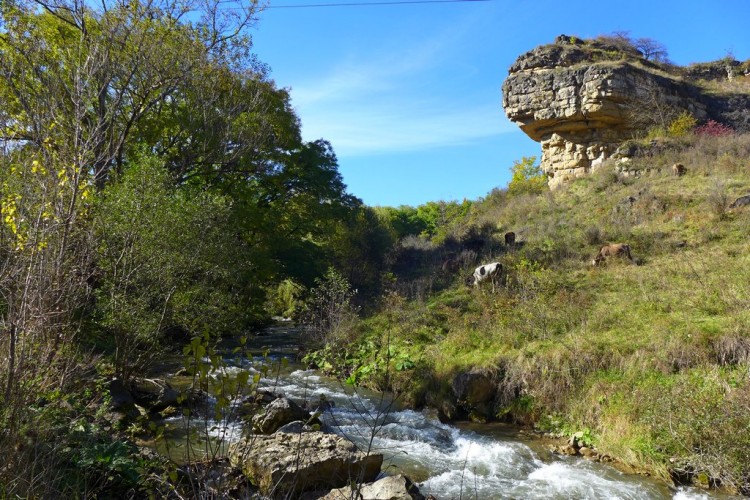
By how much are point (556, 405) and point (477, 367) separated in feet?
5.32

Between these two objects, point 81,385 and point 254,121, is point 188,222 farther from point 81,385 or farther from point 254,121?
point 254,121

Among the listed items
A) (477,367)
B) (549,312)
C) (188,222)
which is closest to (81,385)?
(188,222)

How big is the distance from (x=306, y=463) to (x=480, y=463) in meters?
2.89

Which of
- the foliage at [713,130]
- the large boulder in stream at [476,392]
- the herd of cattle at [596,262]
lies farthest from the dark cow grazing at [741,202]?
the large boulder in stream at [476,392]

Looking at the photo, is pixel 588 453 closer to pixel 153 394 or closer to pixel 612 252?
pixel 153 394

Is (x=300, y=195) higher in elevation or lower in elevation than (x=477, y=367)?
higher

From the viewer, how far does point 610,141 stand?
25.7m

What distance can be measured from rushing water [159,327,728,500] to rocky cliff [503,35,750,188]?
21101 mm

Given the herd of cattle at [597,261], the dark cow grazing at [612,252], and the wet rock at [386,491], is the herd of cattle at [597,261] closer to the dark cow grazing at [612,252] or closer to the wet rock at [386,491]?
the dark cow grazing at [612,252]

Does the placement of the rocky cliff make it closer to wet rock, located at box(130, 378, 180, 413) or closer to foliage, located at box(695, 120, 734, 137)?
foliage, located at box(695, 120, 734, 137)

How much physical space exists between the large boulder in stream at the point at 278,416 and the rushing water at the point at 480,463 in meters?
0.38

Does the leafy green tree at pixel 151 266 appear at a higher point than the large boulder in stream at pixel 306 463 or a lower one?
higher

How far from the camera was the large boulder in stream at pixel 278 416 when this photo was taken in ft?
24.3

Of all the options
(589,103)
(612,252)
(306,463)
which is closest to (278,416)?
(306,463)
